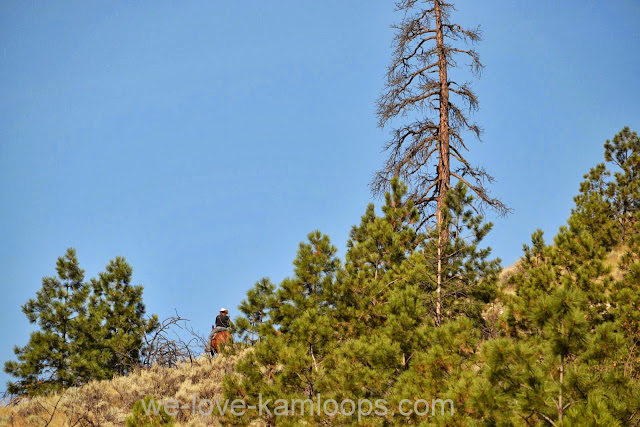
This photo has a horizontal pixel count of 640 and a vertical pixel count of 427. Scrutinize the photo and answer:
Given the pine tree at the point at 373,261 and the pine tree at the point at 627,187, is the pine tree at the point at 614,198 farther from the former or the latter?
the pine tree at the point at 373,261

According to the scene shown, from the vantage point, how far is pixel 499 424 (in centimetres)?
564

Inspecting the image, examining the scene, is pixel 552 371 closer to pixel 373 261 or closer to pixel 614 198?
pixel 373 261

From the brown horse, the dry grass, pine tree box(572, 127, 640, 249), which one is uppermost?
pine tree box(572, 127, 640, 249)

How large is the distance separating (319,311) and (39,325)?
932 cm

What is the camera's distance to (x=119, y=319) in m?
15.7

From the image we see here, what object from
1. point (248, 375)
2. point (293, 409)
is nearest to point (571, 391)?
point (293, 409)

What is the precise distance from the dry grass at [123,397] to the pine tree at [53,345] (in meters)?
2.49

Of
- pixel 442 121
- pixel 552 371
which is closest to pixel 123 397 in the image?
pixel 552 371

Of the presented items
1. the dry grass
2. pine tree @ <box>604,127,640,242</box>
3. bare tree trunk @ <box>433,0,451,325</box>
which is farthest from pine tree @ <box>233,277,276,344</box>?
pine tree @ <box>604,127,640,242</box>

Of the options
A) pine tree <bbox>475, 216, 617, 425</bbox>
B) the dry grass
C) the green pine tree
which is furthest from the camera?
the dry grass

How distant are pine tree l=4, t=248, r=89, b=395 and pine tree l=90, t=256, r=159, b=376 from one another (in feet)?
1.77

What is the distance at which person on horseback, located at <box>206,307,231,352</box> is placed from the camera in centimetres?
1585

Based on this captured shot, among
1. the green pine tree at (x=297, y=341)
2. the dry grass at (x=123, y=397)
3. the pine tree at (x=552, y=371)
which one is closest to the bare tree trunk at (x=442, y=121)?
the green pine tree at (x=297, y=341)

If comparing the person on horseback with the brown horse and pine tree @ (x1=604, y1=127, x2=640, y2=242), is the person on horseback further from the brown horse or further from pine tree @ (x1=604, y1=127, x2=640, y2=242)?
pine tree @ (x1=604, y1=127, x2=640, y2=242)
